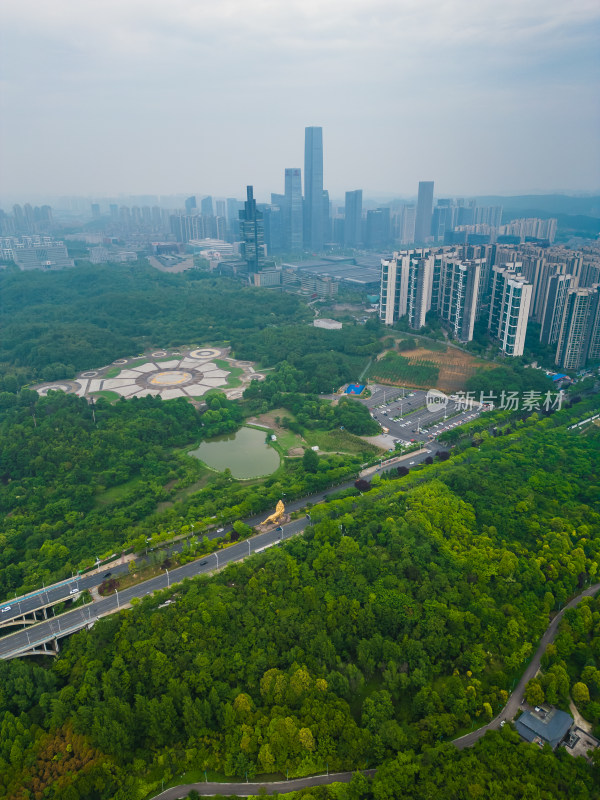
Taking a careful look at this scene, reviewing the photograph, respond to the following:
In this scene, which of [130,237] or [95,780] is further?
[130,237]

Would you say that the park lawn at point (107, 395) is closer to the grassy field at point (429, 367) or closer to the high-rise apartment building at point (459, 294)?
the grassy field at point (429, 367)

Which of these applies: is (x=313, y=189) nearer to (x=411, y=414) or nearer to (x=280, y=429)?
(x=411, y=414)

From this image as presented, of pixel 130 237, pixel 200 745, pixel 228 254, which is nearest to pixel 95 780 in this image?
pixel 200 745

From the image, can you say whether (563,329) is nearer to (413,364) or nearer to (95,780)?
(413,364)

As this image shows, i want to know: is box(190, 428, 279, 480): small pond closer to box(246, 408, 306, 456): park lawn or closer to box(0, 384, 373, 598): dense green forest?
box(246, 408, 306, 456): park lawn

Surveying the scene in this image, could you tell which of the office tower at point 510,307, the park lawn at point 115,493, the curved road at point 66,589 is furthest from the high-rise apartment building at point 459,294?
the park lawn at point 115,493
